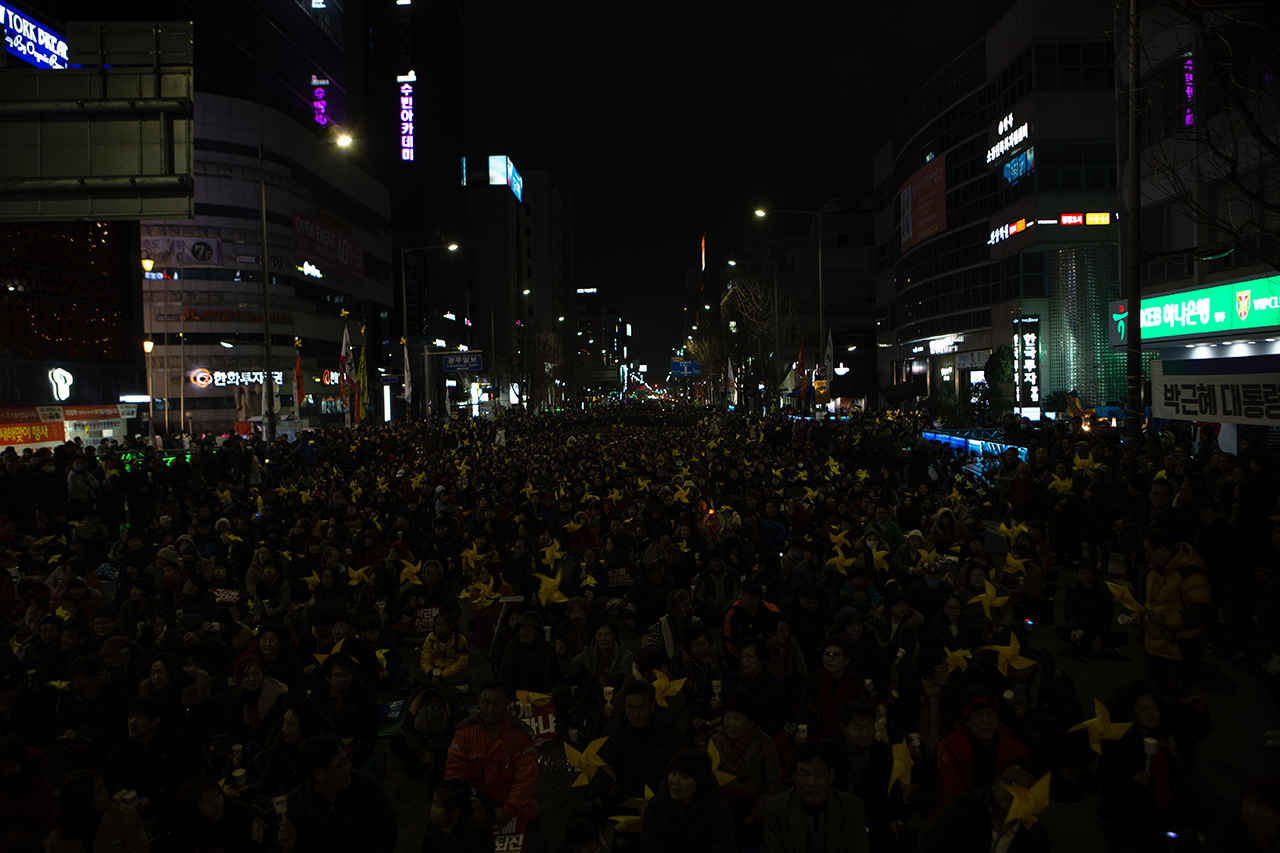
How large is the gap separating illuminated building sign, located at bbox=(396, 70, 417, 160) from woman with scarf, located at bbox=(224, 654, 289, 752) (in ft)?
281

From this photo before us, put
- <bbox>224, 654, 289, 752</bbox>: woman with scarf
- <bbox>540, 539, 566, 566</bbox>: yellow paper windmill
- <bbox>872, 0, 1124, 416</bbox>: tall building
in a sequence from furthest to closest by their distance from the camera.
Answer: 1. <bbox>872, 0, 1124, 416</bbox>: tall building
2. <bbox>540, 539, 566, 566</bbox>: yellow paper windmill
3. <bbox>224, 654, 289, 752</bbox>: woman with scarf

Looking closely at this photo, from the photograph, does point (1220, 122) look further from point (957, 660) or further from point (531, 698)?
point (531, 698)

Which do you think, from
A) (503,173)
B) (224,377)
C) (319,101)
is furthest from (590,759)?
(503,173)

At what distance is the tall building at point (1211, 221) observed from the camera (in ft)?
24.4

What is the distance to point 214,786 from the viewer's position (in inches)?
185

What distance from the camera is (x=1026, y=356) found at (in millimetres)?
41656

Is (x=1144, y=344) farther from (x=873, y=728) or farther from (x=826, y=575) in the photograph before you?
(x=873, y=728)

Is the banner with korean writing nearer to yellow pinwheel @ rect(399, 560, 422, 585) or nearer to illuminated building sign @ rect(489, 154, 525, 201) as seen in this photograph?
yellow pinwheel @ rect(399, 560, 422, 585)

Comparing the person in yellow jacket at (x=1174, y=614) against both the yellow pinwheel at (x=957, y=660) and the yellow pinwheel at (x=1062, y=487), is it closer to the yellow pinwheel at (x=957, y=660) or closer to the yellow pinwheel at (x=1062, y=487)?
the yellow pinwheel at (x=957, y=660)

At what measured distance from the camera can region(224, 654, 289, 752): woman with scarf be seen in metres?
6.29

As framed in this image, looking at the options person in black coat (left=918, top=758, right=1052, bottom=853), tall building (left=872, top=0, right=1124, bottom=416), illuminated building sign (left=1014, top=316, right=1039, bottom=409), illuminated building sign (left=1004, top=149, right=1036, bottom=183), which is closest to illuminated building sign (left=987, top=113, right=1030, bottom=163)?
tall building (left=872, top=0, right=1124, bottom=416)

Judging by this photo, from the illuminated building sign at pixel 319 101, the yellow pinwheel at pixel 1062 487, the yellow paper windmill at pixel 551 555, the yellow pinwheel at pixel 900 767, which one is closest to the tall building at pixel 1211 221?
the yellow pinwheel at pixel 1062 487

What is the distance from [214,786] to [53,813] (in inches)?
50.6

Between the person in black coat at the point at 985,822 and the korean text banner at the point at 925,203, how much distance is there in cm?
5278
